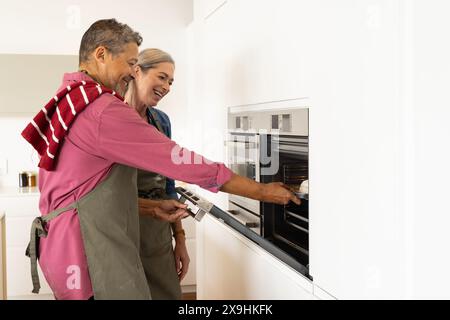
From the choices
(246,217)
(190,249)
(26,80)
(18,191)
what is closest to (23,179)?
(18,191)

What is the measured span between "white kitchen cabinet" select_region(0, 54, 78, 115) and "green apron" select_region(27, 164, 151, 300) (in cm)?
258

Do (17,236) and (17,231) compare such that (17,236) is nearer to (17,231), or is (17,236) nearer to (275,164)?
(17,231)

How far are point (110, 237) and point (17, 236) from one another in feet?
7.96

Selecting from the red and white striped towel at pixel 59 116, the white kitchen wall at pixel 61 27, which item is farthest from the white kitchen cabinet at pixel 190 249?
the red and white striped towel at pixel 59 116

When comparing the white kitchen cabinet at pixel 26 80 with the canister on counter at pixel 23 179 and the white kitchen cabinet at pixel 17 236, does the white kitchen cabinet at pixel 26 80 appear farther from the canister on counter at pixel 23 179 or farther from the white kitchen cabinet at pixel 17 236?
the white kitchen cabinet at pixel 17 236

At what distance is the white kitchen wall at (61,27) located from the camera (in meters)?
4.07

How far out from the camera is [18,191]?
3742 mm

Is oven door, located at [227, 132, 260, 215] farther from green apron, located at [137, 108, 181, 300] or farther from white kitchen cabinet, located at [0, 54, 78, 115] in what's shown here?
white kitchen cabinet, located at [0, 54, 78, 115]

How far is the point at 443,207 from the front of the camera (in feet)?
2.89

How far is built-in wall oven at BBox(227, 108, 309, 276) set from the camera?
1.44 meters

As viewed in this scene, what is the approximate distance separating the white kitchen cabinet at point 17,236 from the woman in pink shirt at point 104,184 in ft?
7.37

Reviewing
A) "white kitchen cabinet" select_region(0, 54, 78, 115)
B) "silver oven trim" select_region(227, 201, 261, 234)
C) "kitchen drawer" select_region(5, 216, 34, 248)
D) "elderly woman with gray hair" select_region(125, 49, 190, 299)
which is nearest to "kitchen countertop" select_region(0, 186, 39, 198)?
"kitchen drawer" select_region(5, 216, 34, 248)

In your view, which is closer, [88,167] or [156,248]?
[88,167]

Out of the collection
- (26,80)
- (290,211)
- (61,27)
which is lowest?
(290,211)
